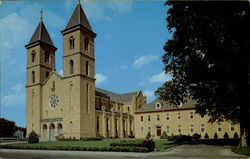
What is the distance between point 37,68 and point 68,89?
38.0 ft

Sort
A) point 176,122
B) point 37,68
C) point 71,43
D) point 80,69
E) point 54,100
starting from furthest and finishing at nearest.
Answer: point 37,68, point 54,100, point 71,43, point 176,122, point 80,69

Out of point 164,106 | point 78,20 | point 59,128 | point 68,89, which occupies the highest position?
point 78,20

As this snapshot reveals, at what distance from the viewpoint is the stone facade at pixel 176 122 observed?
46.8 m

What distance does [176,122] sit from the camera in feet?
167

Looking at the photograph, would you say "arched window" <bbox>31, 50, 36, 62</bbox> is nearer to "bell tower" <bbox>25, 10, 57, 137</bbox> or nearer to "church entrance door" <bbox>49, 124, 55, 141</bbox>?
"bell tower" <bbox>25, 10, 57, 137</bbox>

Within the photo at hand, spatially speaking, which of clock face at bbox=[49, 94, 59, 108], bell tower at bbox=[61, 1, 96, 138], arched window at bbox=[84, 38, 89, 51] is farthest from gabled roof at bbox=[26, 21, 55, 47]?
clock face at bbox=[49, 94, 59, 108]

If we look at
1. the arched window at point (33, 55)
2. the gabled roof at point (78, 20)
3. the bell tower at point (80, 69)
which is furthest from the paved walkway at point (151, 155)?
the arched window at point (33, 55)

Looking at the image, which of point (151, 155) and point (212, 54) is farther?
point (212, 54)

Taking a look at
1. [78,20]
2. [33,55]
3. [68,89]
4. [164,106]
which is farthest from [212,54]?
[33,55]

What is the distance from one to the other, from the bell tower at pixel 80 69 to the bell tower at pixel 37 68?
6453mm

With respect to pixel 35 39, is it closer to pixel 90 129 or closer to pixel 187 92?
pixel 90 129

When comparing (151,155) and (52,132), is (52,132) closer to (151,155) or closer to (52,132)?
(52,132)

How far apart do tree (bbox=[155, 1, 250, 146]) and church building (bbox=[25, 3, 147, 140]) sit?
26471 millimetres

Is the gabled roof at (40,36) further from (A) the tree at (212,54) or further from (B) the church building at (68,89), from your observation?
(A) the tree at (212,54)
